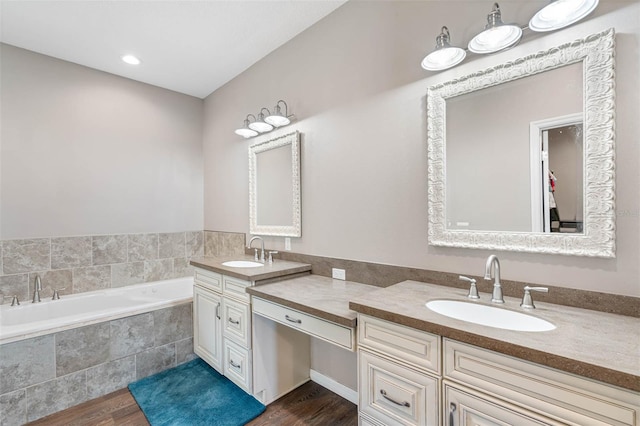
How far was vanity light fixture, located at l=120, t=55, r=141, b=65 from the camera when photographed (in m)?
2.82

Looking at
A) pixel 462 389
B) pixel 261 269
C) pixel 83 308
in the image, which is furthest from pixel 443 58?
pixel 83 308

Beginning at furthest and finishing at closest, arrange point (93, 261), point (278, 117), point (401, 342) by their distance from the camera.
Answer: point (93, 261), point (278, 117), point (401, 342)

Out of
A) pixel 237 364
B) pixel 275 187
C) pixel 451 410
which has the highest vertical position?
pixel 275 187

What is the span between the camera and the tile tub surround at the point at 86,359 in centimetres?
195

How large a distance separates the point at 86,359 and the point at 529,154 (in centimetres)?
322

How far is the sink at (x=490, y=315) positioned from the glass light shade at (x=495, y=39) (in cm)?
125

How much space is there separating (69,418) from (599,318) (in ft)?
10.2

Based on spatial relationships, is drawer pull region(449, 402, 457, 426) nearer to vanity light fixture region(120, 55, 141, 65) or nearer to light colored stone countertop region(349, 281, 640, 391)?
light colored stone countertop region(349, 281, 640, 391)

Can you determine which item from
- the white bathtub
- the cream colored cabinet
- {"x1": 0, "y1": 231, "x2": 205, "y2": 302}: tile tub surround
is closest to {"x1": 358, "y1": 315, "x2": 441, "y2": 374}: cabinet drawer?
the cream colored cabinet

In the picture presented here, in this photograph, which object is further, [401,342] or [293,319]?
[293,319]

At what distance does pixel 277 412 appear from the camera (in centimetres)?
200

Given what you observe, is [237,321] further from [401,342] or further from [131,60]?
[131,60]

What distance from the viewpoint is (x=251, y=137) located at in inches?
120

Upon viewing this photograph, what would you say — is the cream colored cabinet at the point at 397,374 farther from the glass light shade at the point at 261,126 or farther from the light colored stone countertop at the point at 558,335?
the glass light shade at the point at 261,126
